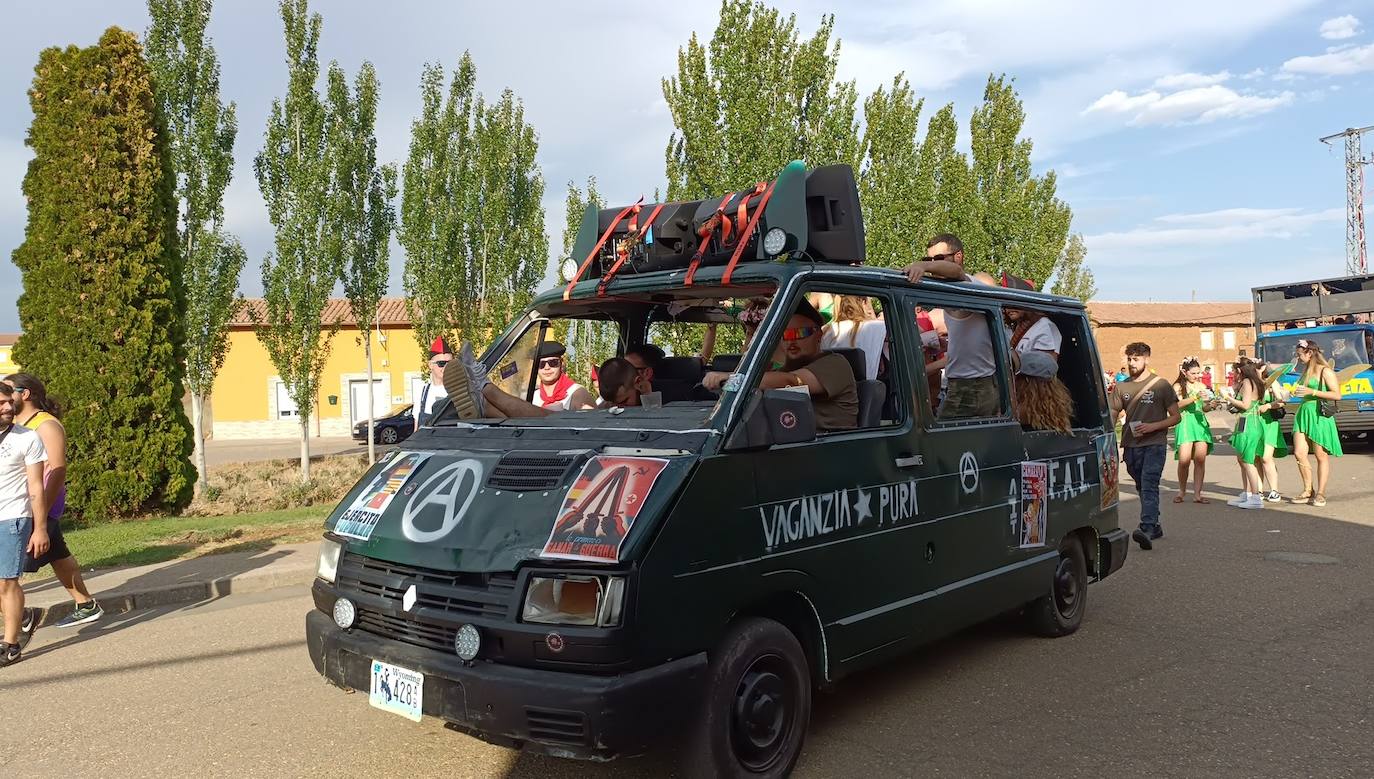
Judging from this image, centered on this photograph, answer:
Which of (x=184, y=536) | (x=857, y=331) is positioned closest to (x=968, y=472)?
(x=857, y=331)

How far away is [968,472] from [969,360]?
2.42ft

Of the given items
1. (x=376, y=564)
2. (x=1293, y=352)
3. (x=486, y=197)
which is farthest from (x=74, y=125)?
(x=1293, y=352)

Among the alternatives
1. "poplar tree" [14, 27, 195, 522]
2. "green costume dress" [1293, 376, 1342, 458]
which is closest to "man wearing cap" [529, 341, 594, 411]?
"poplar tree" [14, 27, 195, 522]

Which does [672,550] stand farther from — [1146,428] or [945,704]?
[1146,428]

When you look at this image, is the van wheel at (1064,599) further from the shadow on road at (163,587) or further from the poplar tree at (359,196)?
the poplar tree at (359,196)

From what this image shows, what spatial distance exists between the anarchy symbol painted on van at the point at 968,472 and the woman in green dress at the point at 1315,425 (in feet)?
28.6

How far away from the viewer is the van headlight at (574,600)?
307 centimetres

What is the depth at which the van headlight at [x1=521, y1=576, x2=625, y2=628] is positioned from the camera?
3066 millimetres

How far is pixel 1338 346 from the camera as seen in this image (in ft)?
63.3

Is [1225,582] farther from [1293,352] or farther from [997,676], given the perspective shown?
[1293,352]

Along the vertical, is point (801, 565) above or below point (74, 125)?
below

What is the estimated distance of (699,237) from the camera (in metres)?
4.57

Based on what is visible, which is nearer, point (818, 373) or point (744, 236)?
point (818, 373)

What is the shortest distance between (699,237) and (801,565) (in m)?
1.71
